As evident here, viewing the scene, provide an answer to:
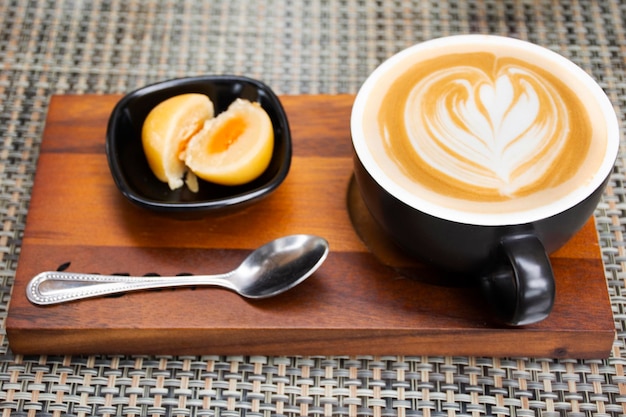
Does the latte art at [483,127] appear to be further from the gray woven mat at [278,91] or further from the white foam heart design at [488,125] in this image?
the gray woven mat at [278,91]

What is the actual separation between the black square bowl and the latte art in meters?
0.16

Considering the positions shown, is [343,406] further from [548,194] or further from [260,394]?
[548,194]

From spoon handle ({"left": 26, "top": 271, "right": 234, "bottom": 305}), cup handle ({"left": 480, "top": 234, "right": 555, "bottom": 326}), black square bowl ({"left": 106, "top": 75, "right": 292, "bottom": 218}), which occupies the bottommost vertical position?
spoon handle ({"left": 26, "top": 271, "right": 234, "bottom": 305})

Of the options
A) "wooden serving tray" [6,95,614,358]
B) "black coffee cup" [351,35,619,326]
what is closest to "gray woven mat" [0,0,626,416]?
"wooden serving tray" [6,95,614,358]

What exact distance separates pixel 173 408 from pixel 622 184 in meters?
0.62

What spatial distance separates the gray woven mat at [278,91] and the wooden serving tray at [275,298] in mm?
23

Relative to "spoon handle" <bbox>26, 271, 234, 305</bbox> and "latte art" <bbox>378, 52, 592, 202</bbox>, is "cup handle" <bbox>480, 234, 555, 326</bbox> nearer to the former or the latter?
"latte art" <bbox>378, 52, 592, 202</bbox>

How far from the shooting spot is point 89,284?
839 millimetres

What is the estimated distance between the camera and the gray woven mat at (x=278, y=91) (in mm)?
830

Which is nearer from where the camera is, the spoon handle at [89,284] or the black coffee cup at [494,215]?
the black coffee cup at [494,215]

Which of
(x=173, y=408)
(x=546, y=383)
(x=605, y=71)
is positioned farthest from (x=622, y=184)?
→ (x=173, y=408)

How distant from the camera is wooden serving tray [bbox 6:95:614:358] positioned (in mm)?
813

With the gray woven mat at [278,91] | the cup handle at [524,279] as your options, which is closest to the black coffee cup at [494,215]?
the cup handle at [524,279]

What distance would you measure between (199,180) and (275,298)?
18 centimetres
